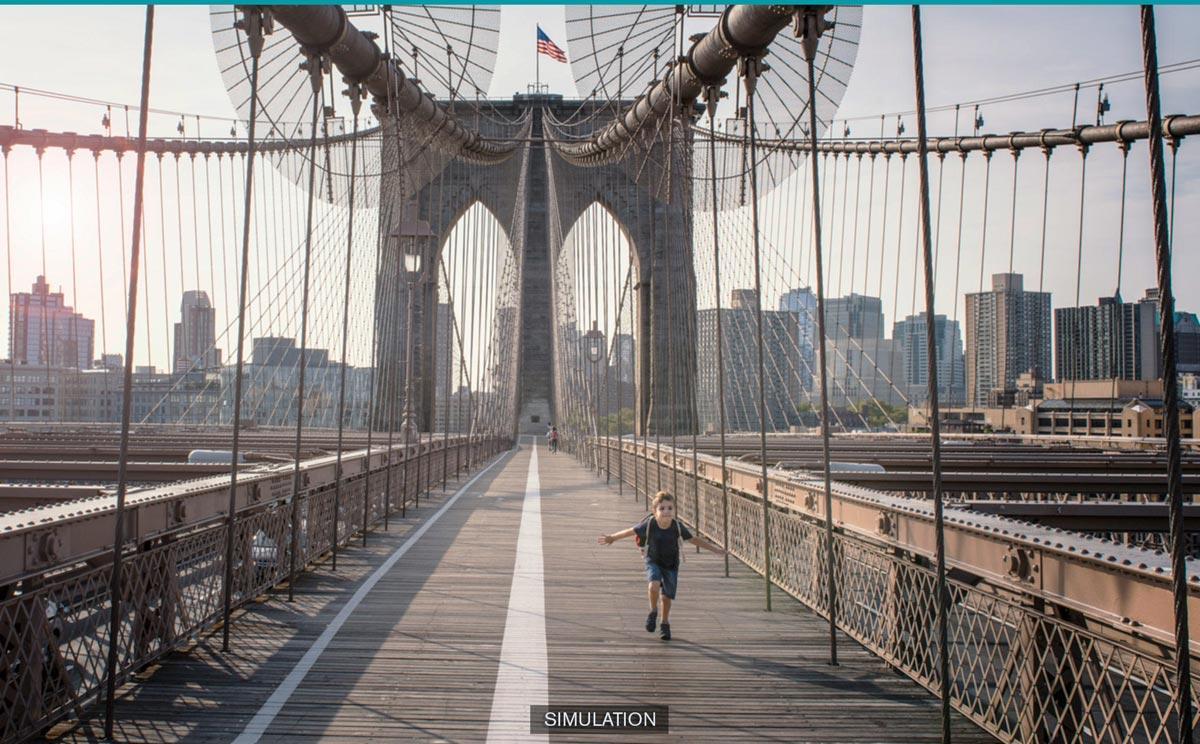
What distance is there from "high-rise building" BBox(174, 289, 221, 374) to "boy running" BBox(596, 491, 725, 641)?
22.9 m

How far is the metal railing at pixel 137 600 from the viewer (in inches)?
188

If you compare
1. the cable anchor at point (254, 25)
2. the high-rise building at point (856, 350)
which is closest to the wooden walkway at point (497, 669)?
the cable anchor at point (254, 25)

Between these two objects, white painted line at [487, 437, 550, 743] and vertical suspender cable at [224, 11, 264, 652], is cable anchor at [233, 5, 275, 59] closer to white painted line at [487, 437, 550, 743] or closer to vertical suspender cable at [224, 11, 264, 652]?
vertical suspender cable at [224, 11, 264, 652]

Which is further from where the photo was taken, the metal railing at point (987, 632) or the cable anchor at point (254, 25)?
the cable anchor at point (254, 25)

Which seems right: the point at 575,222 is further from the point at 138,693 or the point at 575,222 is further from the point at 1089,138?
the point at 138,693

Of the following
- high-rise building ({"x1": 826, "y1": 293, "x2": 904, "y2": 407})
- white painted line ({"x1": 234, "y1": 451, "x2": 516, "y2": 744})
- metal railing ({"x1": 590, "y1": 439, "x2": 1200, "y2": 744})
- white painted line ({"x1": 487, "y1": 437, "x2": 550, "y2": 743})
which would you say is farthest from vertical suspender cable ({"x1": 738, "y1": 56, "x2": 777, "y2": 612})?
high-rise building ({"x1": 826, "y1": 293, "x2": 904, "y2": 407})

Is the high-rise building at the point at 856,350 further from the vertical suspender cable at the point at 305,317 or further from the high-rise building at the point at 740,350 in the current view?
the vertical suspender cable at the point at 305,317

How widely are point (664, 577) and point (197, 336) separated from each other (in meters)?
36.5

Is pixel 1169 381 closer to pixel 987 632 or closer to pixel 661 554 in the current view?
pixel 987 632

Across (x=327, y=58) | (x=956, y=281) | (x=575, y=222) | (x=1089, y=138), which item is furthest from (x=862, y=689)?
(x=575, y=222)

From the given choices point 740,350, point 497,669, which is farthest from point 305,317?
point 740,350

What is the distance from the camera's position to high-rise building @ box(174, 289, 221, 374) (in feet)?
109

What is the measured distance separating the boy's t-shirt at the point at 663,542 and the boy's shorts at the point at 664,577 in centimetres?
3

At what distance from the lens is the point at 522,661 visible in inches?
260
